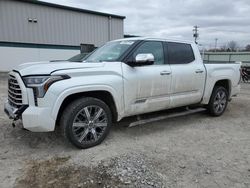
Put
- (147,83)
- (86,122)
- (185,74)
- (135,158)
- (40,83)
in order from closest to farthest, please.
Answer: (40,83) → (135,158) → (86,122) → (147,83) → (185,74)

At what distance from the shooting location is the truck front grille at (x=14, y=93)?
358 centimetres

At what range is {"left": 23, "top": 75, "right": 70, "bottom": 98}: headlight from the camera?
3.36 metres

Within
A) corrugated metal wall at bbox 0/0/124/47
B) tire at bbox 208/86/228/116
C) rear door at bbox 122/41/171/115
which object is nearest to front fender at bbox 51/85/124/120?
rear door at bbox 122/41/171/115

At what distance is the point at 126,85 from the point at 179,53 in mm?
1666

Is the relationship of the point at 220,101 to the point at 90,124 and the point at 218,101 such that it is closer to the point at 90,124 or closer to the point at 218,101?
the point at 218,101

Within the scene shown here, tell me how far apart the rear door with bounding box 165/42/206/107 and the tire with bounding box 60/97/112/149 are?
1.60 metres

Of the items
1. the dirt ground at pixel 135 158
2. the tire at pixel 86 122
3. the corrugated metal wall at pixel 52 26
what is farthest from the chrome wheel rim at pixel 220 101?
the corrugated metal wall at pixel 52 26

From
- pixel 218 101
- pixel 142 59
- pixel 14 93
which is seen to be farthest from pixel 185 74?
pixel 14 93

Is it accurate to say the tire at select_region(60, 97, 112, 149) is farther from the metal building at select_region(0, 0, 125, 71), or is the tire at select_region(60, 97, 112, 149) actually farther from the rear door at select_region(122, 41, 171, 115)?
the metal building at select_region(0, 0, 125, 71)

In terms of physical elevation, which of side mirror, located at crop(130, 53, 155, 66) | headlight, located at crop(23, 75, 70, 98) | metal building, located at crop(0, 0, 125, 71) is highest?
metal building, located at crop(0, 0, 125, 71)

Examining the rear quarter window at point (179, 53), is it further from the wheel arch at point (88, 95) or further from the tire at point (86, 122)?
the tire at point (86, 122)

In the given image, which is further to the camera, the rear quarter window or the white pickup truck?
the rear quarter window

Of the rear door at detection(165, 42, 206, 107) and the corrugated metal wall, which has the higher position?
the corrugated metal wall

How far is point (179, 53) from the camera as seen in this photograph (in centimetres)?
506
